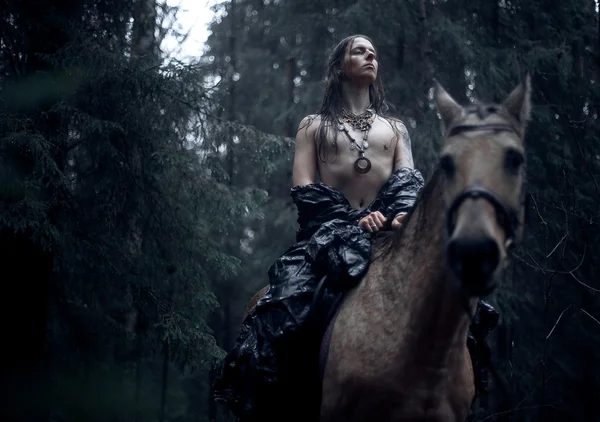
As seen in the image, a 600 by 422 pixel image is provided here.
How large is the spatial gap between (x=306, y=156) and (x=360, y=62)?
0.83 m

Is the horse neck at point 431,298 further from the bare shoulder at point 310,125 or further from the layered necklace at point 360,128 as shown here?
the bare shoulder at point 310,125

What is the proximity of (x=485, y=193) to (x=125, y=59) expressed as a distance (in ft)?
23.2

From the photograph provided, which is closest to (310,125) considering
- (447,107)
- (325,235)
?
(325,235)

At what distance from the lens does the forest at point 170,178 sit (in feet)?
25.8

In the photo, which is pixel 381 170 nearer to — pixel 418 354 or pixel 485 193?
pixel 418 354

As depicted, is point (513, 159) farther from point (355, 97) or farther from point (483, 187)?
point (355, 97)

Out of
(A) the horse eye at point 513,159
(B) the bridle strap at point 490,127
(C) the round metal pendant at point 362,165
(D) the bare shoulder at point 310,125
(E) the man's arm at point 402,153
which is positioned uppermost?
(D) the bare shoulder at point 310,125

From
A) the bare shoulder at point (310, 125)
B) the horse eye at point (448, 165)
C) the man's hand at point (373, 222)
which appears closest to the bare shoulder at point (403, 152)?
the bare shoulder at point (310, 125)

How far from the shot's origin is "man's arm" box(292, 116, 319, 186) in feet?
14.1

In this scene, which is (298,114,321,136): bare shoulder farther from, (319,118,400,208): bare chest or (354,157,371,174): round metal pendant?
(354,157,371,174): round metal pendant

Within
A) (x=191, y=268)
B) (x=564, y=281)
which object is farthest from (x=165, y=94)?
(x=564, y=281)

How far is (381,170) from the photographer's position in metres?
4.27

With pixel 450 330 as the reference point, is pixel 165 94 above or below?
above

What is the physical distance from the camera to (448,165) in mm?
2512
